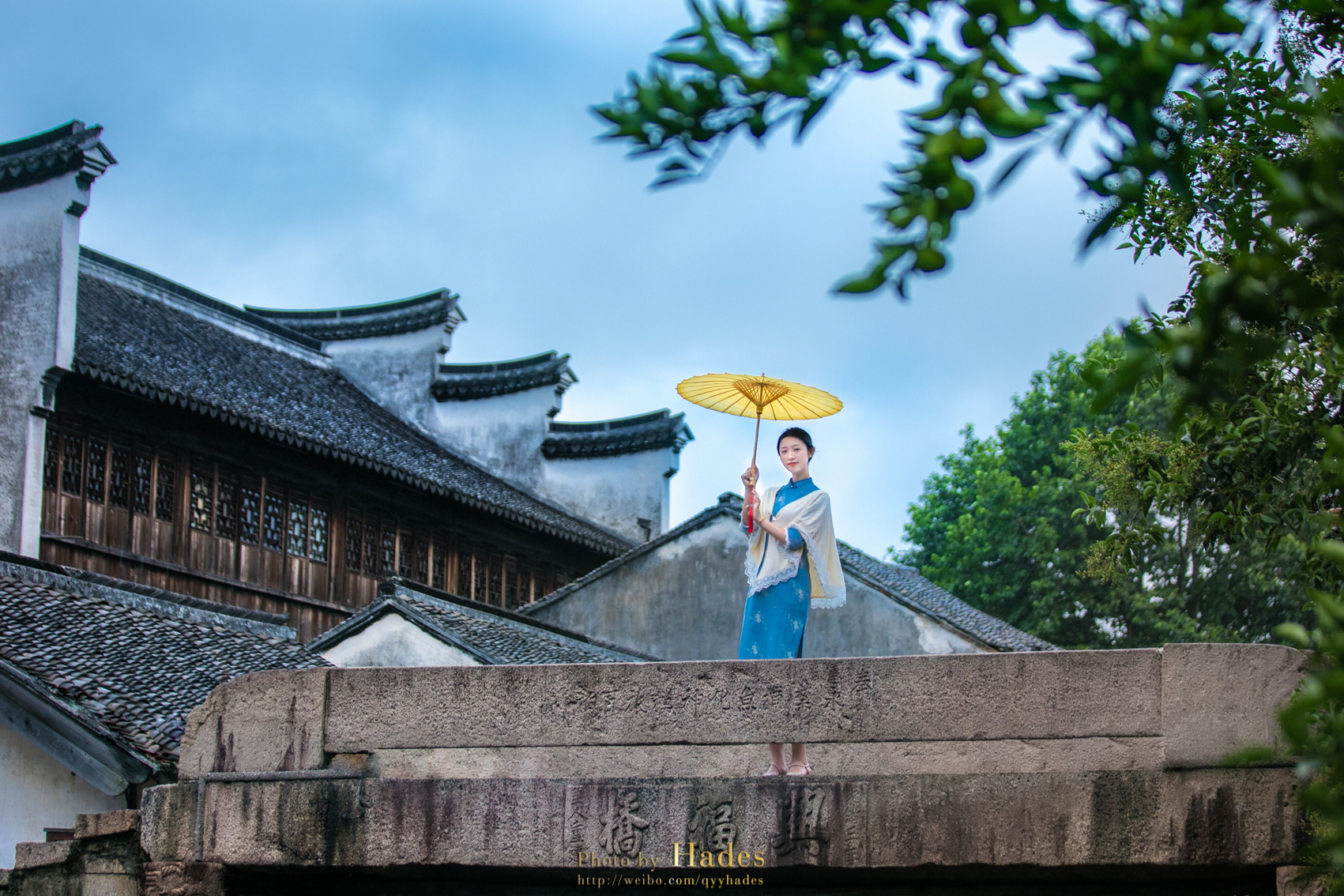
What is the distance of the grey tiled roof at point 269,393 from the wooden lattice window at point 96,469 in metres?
0.69

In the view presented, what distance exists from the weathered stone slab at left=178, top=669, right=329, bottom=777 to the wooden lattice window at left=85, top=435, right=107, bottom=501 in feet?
30.2

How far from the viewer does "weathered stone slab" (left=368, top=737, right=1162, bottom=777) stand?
19.5 ft

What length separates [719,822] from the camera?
5988 mm

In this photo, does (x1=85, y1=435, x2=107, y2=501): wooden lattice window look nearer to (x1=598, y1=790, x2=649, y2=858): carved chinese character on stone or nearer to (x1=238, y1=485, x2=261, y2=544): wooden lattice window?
(x1=238, y1=485, x2=261, y2=544): wooden lattice window

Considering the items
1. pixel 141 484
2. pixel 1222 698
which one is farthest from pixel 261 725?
pixel 141 484

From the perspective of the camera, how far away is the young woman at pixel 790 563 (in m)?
6.73

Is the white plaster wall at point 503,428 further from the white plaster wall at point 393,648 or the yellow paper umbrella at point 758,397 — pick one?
the yellow paper umbrella at point 758,397

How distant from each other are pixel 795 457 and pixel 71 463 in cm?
1047

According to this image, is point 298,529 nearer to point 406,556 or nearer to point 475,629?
point 406,556

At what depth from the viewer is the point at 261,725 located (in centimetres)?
659

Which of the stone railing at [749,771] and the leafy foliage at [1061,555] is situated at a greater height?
the leafy foliage at [1061,555]

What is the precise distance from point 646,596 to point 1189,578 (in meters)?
14.0

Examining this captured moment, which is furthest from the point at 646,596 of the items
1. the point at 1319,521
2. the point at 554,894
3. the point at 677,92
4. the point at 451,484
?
the point at 677,92

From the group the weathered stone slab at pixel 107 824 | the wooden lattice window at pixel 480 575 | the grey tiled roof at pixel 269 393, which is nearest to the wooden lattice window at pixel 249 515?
the grey tiled roof at pixel 269 393
